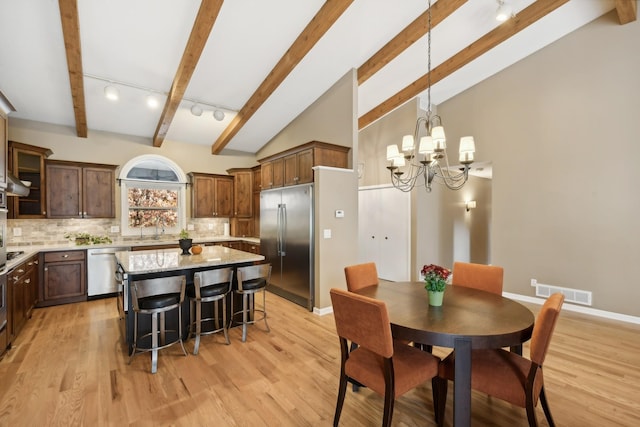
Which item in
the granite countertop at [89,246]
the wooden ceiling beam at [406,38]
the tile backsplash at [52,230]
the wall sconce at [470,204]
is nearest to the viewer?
the wooden ceiling beam at [406,38]

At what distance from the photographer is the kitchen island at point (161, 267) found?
2955 mm

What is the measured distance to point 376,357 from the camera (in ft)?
6.59

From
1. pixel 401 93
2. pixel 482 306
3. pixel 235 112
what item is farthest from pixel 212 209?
pixel 482 306

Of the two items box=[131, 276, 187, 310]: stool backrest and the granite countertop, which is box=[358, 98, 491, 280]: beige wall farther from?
box=[131, 276, 187, 310]: stool backrest

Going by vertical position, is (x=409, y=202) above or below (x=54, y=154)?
below

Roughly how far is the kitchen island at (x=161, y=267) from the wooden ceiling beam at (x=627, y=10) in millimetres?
5459

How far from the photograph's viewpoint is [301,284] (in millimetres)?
4582

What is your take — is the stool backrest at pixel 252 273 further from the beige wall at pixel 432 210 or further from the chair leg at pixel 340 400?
the beige wall at pixel 432 210

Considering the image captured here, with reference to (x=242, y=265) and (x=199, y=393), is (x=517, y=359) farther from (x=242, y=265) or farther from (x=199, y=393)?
(x=242, y=265)

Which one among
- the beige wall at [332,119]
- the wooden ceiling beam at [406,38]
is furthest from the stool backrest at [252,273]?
the wooden ceiling beam at [406,38]

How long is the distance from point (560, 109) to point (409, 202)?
2.67m

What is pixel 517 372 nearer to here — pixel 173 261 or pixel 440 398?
pixel 440 398

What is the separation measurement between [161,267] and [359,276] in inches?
76.4

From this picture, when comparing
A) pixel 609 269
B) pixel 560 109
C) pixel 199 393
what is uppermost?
pixel 560 109
